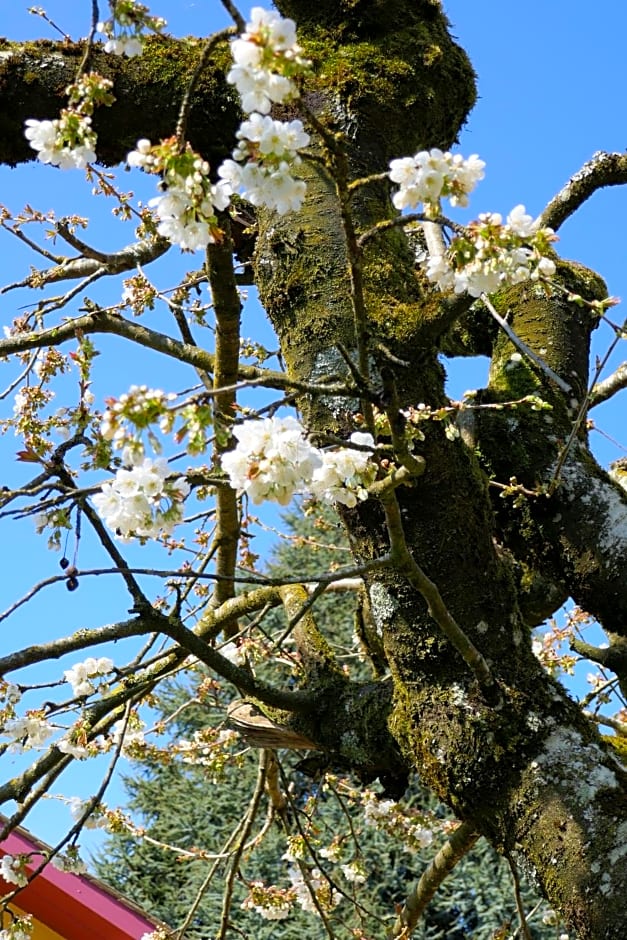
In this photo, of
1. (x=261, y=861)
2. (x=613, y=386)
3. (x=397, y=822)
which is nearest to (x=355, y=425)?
(x=613, y=386)

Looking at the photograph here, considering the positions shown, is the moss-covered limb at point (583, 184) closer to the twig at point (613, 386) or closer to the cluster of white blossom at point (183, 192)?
the twig at point (613, 386)

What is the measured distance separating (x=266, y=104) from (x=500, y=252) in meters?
0.44

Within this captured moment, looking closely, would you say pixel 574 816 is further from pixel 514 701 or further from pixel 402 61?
pixel 402 61

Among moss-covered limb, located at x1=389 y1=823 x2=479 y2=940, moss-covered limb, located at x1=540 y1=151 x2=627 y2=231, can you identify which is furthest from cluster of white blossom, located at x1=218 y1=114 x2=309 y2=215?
moss-covered limb, located at x1=389 y1=823 x2=479 y2=940

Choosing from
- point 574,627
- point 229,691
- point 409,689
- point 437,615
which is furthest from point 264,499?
point 229,691

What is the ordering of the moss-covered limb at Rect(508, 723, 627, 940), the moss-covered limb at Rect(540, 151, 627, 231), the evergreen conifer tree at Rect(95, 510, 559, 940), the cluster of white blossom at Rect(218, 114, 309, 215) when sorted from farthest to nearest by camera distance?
the evergreen conifer tree at Rect(95, 510, 559, 940) → the moss-covered limb at Rect(540, 151, 627, 231) → the moss-covered limb at Rect(508, 723, 627, 940) → the cluster of white blossom at Rect(218, 114, 309, 215)

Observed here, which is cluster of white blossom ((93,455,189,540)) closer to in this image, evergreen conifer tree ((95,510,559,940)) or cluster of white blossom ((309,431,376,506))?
cluster of white blossom ((309,431,376,506))

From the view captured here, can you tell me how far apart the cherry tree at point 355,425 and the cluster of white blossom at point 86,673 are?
1 centimetres

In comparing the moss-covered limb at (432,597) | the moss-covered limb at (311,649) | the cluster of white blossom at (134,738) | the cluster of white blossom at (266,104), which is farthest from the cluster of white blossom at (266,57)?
the cluster of white blossom at (134,738)

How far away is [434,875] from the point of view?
313 cm

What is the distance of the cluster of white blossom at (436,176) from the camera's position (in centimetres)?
146

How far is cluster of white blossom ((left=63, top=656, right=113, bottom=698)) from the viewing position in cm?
247

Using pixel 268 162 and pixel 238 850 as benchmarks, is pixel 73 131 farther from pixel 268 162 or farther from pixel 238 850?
pixel 238 850

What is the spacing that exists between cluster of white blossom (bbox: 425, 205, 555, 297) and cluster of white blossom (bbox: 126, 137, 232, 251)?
394 millimetres
